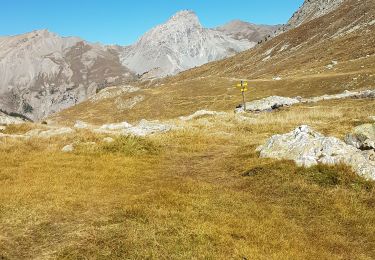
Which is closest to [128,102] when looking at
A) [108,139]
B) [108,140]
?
[108,139]

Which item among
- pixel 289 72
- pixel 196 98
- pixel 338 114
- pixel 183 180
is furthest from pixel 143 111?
pixel 183 180

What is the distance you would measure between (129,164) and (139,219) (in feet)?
30.1

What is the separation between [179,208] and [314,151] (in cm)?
846

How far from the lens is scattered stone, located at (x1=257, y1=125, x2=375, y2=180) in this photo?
59.8 feet

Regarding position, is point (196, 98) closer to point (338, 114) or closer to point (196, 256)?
point (338, 114)

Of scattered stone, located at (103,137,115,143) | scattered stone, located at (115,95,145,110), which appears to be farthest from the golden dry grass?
scattered stone, located at (115,95,145,110)

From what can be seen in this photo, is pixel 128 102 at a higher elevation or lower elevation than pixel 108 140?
higher

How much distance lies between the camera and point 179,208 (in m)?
15.0

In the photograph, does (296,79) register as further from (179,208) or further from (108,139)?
(179,208)

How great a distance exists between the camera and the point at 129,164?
75.2ft

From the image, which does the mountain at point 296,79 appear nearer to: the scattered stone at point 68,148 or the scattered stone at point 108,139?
the scattered stone at point 108,139

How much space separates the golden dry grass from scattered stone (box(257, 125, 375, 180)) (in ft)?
2.06

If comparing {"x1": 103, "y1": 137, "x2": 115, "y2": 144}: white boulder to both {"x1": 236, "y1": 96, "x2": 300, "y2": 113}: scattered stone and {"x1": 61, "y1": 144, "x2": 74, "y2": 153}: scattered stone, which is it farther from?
{"x1": 236, "y1": 96, "x2": 300, "y2": 113}: scattered stone

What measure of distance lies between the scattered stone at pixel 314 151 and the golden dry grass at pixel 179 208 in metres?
0.63
